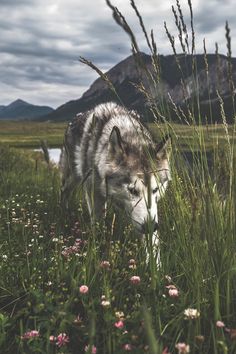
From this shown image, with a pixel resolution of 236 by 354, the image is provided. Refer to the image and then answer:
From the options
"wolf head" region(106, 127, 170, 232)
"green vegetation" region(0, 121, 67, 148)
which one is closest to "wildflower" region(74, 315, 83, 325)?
"wolf head" region(106, 127, 170, 232)

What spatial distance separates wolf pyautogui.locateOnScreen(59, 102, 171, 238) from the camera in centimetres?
580

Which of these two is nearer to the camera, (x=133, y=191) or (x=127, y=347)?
(x=127, y=347)

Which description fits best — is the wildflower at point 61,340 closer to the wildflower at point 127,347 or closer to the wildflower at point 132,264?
the wildflower at point 127,347

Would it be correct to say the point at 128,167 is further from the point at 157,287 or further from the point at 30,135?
the point at 30,135

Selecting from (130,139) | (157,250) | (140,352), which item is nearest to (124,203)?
(130,139)

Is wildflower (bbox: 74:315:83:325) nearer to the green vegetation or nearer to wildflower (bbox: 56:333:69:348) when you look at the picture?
wildflower (bbox: 56:333:69:348)

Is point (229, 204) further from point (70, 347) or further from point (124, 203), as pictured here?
point (124, 203)

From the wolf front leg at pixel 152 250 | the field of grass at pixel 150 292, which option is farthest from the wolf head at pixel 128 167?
the wolf front leg at pixel 152 250

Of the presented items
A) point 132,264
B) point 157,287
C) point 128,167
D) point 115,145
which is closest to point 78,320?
point 157,287

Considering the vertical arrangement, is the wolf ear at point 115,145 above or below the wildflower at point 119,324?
above

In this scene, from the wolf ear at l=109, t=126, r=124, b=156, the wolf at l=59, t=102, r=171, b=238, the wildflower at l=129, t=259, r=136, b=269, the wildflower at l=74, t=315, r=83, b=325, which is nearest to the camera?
the wildflower at l=74, t=315, r=83, b=325

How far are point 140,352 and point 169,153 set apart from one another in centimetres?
236

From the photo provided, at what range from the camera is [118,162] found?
6652mm

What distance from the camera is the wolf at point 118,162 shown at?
5797 mm
